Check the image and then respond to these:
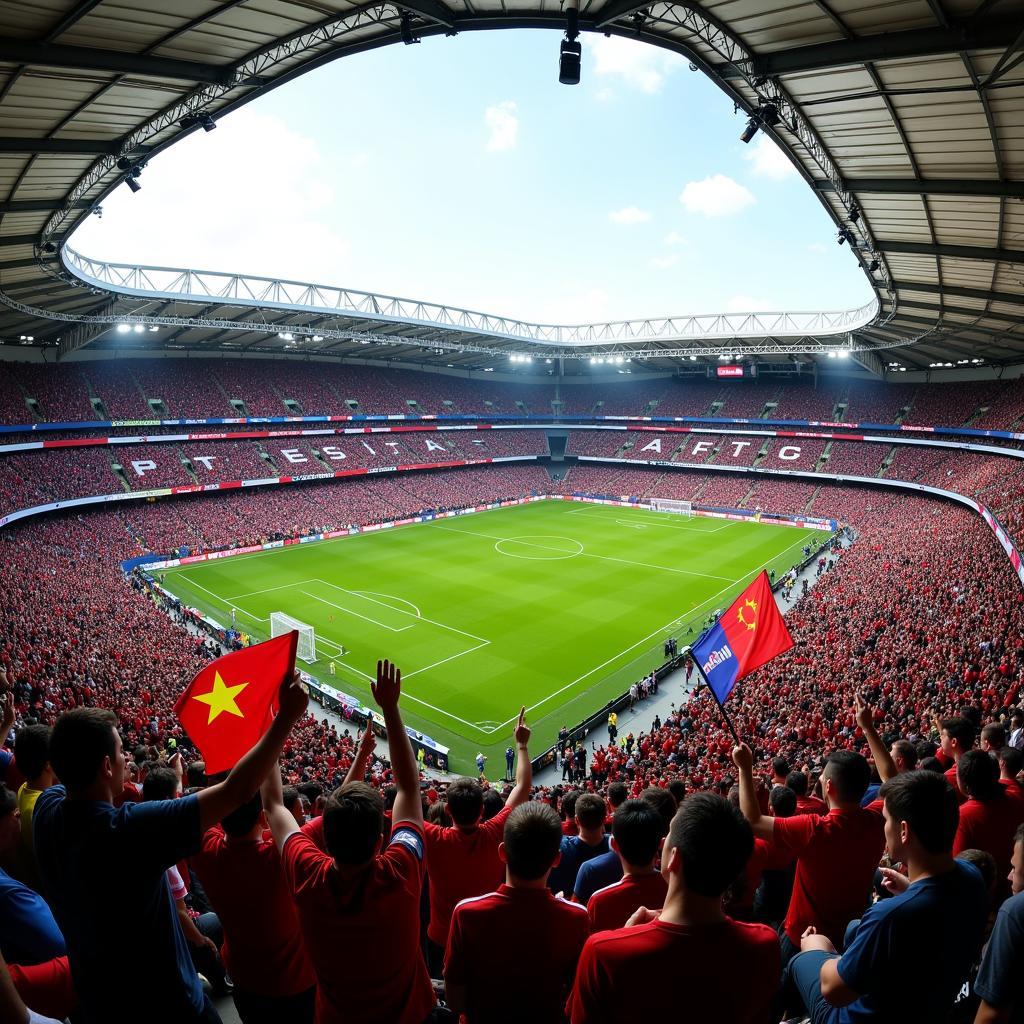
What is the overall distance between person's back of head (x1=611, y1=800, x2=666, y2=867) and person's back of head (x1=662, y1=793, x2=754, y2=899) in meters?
1.06

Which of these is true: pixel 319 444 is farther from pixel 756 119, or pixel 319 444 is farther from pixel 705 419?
pixel 756 119

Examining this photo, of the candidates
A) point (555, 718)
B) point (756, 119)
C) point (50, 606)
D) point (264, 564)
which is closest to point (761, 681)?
point (555, 718)

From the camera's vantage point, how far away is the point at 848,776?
13.5 feet

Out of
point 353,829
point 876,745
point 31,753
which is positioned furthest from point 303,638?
point 353,829

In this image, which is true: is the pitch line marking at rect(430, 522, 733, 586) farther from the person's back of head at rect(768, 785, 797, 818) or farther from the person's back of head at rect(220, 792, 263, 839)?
the person's back of head at rect(220, 792, 263, 839)

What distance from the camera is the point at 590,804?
4.90 meters

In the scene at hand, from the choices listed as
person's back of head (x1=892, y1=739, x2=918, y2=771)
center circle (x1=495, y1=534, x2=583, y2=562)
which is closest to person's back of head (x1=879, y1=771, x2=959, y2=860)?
person's back of head (x1=892, y1=739, x2=918, y2=771)

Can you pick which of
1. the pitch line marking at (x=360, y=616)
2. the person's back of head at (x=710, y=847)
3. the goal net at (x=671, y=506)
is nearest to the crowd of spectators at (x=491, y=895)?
the person's back of head at (x=710, y=847)

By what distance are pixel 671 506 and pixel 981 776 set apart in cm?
5525

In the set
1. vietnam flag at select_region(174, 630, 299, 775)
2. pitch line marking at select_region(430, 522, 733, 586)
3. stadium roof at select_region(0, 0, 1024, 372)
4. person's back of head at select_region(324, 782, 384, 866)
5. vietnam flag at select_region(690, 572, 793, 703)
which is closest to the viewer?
person's back of head at select_region(324, 782, 384, 866)

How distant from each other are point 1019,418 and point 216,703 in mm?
49672

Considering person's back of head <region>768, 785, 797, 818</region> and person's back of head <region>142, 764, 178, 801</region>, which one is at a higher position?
person's back of head <region>142, 764, 178, 801</region>

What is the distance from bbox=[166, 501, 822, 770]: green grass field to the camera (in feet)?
77.4

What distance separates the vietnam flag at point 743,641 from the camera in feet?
30.5
